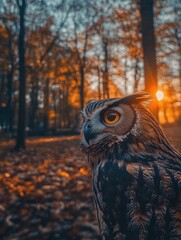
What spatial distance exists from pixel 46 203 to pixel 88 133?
3.66m

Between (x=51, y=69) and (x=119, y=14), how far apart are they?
1517 cm

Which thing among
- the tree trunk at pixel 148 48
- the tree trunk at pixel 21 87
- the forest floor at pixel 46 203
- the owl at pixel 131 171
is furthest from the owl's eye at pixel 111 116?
the tree trunk at pixel 21 87

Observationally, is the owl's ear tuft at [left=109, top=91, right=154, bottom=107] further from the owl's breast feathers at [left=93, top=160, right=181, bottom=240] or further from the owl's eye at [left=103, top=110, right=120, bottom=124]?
the owl's breast feathers at [left=93, top=160, right=181, bottom=240]

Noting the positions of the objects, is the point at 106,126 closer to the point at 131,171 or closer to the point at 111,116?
the point at 111,116

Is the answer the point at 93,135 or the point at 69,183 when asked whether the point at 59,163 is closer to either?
the point at 69,183

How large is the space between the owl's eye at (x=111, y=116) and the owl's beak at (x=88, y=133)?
18 cm

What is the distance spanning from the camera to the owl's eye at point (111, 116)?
2.56 m

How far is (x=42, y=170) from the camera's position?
28.9ft

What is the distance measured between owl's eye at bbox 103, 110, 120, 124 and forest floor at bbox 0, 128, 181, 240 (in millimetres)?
2696

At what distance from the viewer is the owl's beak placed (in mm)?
2693

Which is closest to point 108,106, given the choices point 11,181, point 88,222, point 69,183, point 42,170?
point 88,222

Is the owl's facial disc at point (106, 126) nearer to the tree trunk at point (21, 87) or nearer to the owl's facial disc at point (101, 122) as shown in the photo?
the owl's facial disc at point (101, 122)

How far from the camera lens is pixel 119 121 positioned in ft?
8.36

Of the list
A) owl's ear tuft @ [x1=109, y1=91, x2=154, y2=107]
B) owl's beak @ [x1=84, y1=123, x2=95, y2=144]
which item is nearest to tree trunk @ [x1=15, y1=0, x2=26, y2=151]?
owl's beak @ [x1=84, y1=123, x2=95, y2=144]
